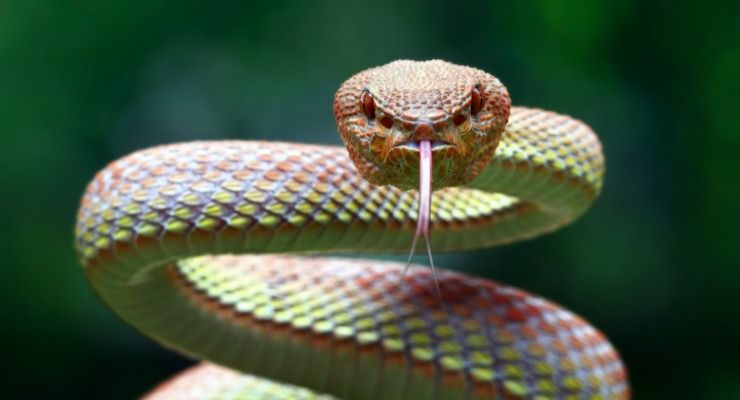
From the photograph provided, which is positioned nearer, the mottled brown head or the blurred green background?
the mottled brown head

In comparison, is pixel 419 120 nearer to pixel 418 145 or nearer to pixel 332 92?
pixel 418 145

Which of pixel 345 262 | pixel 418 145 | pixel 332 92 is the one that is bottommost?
pixel 345 262

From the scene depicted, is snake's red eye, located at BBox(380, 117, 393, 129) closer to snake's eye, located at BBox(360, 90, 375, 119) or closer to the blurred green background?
snake's eye, located at BBox(360, 90, 375, 119)

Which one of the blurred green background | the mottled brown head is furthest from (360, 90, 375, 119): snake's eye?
the blurred green background

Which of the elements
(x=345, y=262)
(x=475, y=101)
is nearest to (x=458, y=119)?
(x=475, y=101)

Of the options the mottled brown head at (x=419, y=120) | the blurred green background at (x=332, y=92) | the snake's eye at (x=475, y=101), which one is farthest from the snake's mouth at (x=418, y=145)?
the blurred green background at (x=332, y=92)

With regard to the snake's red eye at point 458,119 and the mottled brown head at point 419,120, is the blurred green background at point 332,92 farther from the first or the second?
the snake's red eye at point 458,119

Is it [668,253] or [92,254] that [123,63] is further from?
[668,253]
